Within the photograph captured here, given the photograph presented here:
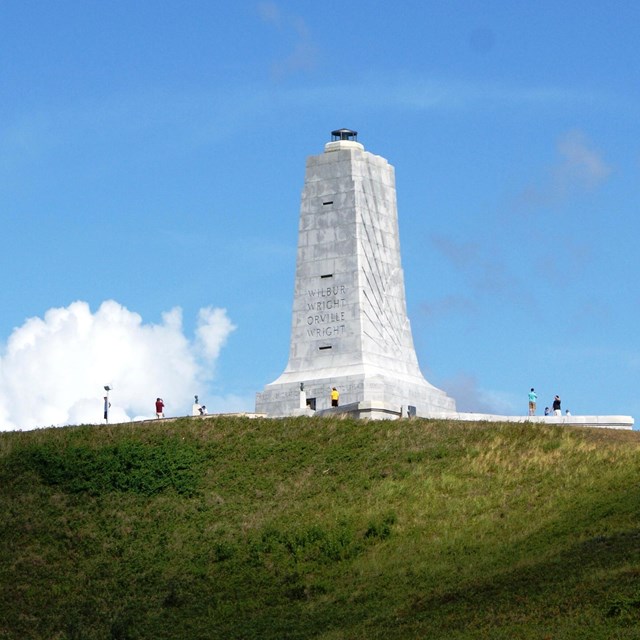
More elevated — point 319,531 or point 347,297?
point 347,297

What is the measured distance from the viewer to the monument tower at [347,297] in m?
53.2

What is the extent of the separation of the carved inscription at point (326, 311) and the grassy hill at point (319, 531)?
6.27m

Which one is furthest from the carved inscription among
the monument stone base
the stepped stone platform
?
the stepped stone platform

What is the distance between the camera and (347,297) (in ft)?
178

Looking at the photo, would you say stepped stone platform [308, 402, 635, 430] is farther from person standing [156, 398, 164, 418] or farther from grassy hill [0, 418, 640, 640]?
person standing [156, 398, 164, 418]

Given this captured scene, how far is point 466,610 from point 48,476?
60.3ft

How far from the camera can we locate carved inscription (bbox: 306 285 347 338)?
178 ft

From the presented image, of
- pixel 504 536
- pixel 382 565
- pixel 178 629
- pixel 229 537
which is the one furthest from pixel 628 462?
pixel 178 629

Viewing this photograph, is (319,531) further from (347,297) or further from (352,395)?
(347,297)

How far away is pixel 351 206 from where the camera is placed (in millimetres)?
54625

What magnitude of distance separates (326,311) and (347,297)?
941 mm

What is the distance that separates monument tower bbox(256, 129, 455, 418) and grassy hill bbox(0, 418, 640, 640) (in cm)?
476

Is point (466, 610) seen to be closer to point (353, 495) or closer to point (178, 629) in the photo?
point (178, 629)

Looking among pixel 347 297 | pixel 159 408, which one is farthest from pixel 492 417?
pixel 159 408
